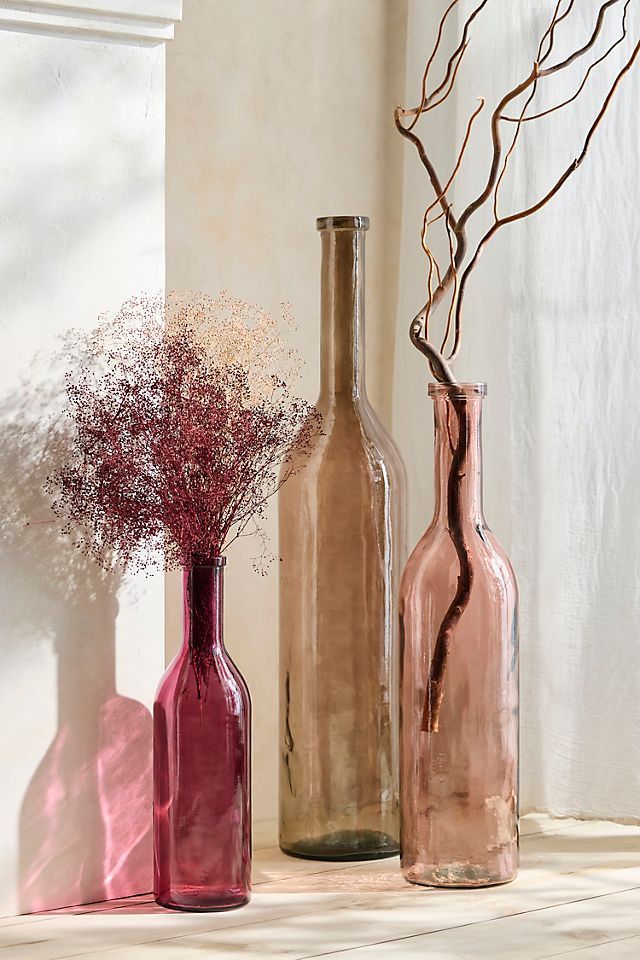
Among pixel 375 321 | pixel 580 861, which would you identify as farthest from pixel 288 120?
pixel 580 861

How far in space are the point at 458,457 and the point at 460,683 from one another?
8.2 inches

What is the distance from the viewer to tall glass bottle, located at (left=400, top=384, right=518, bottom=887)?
1.12 m

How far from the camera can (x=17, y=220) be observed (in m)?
1.03

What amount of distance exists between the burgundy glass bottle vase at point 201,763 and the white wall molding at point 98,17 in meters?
0.47

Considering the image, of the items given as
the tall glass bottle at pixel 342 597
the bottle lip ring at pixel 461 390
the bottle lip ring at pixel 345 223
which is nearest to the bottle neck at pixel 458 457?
the bottle lip ring at pixel 461 390

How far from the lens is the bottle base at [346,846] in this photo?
1235mm

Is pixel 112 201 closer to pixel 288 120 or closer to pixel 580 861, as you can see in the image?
pixel 288 120

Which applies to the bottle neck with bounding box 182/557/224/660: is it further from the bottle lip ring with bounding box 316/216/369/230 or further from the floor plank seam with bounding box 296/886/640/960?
the bottle lip ring with bounding box 316/216/369/230

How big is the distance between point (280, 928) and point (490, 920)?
181 millimetres

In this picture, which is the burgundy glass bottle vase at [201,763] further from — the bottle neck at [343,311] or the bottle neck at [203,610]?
the bottle neck at [343,311]

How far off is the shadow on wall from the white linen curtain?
484mm

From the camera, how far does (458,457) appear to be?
1.13 metres

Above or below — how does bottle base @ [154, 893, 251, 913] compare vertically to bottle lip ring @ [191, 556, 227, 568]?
below

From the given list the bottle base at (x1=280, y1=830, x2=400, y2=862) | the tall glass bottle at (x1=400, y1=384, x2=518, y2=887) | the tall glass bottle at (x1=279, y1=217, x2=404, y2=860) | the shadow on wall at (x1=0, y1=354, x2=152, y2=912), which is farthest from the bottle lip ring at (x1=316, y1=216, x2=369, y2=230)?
the bottle base at (x1=280, y1=830, x2=400, y2=862)
